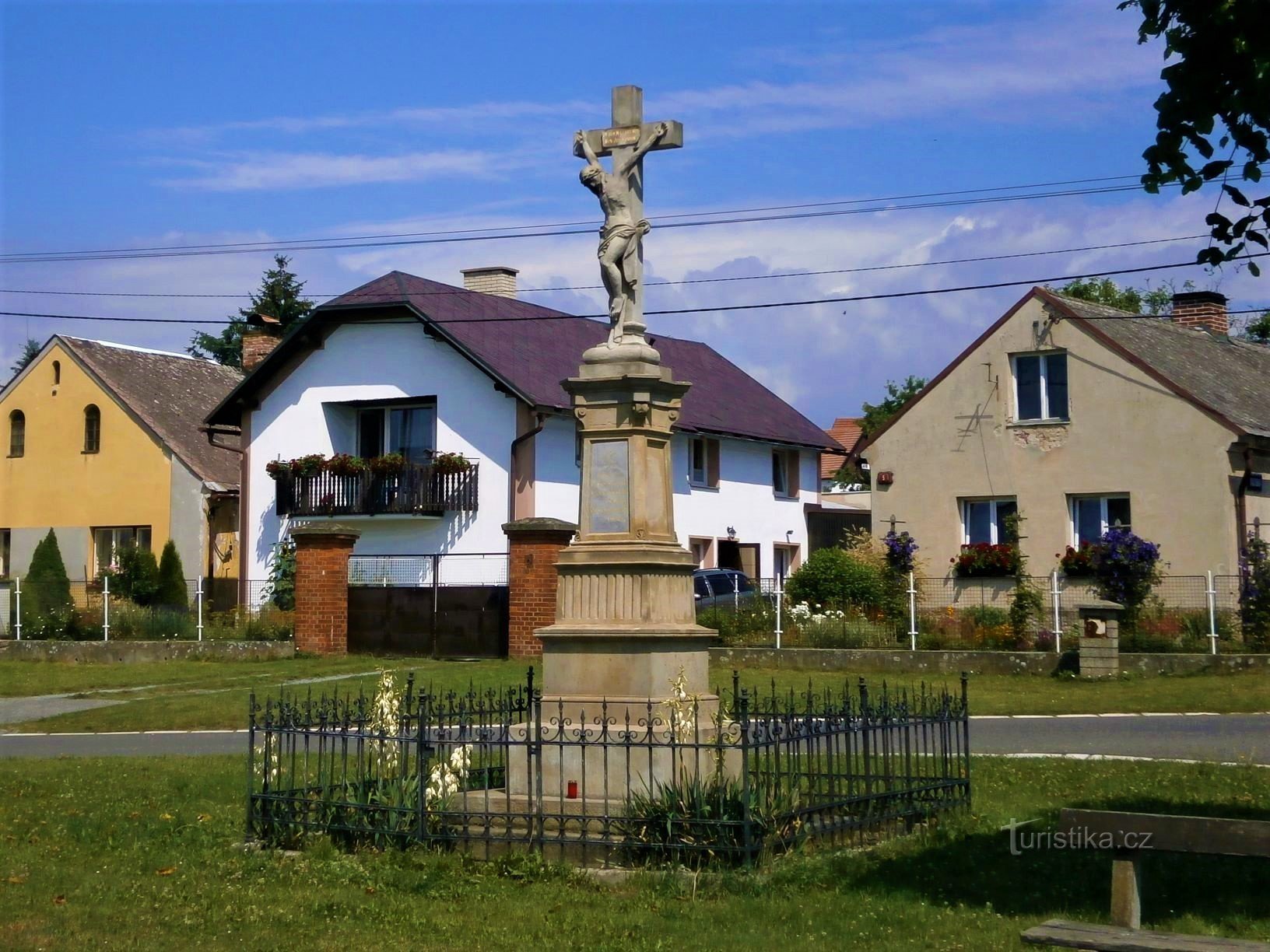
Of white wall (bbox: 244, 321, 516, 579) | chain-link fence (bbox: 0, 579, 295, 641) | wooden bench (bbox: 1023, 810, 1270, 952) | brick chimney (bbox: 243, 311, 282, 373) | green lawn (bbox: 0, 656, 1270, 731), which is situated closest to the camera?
wooden bench (bbox: 1023, 810, 1270, 952)

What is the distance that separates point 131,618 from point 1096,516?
59.0ft

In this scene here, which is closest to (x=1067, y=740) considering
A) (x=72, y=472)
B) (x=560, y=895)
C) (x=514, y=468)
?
(x=560, y=895)

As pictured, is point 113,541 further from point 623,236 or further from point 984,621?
point 623,236

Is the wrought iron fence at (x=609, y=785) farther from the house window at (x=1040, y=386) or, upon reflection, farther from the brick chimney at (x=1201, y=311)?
the brick chimney at (x=1201, y=311)

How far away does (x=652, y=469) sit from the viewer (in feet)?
34.6

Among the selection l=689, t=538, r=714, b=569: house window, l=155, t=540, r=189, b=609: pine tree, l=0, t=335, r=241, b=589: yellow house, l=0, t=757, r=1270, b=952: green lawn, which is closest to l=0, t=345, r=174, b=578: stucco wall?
l=0, t=335, r=241, b=589: yellow house

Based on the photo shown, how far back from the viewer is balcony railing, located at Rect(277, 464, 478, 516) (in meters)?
31.7

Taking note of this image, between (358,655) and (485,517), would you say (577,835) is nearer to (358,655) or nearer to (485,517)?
(358,655)

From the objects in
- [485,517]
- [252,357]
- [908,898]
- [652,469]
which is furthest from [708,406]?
[908,898]

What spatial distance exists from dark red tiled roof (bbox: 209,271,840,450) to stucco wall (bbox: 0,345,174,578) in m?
3.72

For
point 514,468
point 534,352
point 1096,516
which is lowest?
point 1096,516

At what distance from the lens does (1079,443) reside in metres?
28.3

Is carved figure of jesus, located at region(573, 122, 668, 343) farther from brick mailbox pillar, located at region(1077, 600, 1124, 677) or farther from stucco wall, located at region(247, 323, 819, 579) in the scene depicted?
stucco wall, located at region(247, 323, 819, 579)

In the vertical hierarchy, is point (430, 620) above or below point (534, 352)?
below
